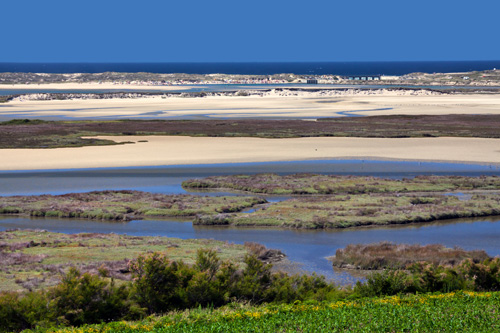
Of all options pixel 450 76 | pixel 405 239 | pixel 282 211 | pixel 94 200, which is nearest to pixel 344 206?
pixel 282 211

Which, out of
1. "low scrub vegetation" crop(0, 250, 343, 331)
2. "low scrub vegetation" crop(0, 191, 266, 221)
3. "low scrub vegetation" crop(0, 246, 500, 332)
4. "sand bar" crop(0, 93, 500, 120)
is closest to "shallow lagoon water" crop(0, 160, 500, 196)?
"low scrub vegetation" crop(0, 191, 266, 221)

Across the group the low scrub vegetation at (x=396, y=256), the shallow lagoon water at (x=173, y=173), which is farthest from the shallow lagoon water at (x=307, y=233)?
the shallow lagoon water at (x=173, y=173)

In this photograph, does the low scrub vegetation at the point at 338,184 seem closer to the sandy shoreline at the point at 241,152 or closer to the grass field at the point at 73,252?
the sandy shoreline at the point at 241,152

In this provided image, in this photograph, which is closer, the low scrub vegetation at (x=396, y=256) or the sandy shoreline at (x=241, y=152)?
the low scrub vegetation at (x=396, y=256)

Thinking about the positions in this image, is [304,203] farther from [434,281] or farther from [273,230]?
[434,281]

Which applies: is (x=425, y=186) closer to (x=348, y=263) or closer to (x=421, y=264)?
(x=348, y=263)
